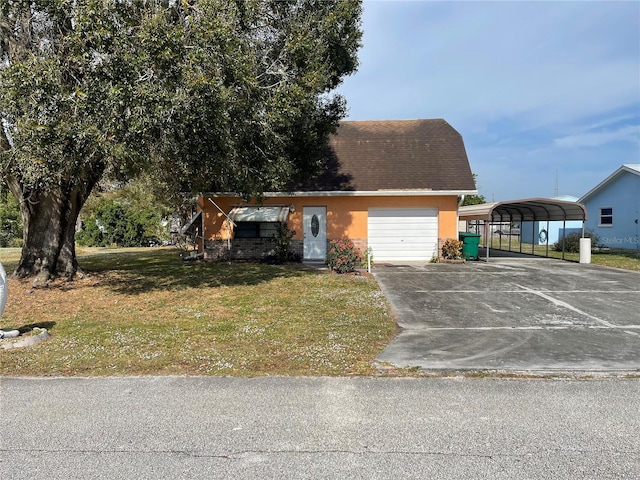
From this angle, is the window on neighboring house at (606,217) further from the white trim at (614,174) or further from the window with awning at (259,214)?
the window with awning at (259,214)

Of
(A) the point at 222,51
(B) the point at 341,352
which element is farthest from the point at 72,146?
(B) the point at 341,352

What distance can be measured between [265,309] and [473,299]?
14.9ft

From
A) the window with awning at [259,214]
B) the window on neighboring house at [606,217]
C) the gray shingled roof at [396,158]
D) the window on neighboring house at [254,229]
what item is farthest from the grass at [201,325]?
the window on neighboring house at [606,217]

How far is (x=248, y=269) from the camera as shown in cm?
1439

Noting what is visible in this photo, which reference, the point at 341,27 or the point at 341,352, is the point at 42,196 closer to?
the point at 341,27

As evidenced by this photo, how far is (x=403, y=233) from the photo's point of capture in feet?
55.5

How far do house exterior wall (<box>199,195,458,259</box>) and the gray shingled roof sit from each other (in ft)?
1.56

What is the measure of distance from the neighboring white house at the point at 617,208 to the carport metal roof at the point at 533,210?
7840mm

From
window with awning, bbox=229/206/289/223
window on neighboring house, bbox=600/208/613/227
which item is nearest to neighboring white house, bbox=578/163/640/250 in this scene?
window on neighboring house, bbox=600/208/613/227

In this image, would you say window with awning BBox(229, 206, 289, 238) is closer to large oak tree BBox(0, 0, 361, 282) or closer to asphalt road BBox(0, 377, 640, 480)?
large oak tree BBox(0, 0, 361, 282)

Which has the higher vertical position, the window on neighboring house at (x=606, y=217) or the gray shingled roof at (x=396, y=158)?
the gray shingled roof at (x=396, y=158)

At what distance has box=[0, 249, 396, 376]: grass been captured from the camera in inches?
207

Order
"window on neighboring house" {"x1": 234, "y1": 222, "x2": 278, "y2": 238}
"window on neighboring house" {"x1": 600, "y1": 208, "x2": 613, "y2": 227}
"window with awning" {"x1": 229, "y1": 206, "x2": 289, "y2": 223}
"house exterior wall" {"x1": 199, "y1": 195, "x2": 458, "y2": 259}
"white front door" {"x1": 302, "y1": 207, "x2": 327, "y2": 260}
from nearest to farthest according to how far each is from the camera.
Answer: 1. "window with awning" {"x1": 229, "y1": 206, "x2": 289, "y2": 223}
2. "house exterior wall" {"x1": 199, "y1": 195, "x2": 458, "y2": 259}
3. "white front door" {"x1": 302, "y1": 207, "x2": 327, "y2": 260}
4. "window on neighboring house" {"x1": 234, "y1": 222, "x2": 278, "y2": 238}
5. "window on neighboring house" {"x1": 600, "y1": 208, "x2": 613, "y2": 227}

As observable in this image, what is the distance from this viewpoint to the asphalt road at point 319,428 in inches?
120
